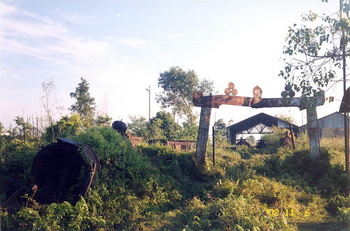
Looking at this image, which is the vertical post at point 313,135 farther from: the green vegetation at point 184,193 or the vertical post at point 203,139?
the vertical post at point 203,139

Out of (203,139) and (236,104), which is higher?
(236,104)

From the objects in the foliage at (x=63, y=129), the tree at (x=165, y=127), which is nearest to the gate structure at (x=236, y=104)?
the foliage at (x=63, y=129)

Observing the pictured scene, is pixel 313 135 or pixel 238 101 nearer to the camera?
pixel 313 135

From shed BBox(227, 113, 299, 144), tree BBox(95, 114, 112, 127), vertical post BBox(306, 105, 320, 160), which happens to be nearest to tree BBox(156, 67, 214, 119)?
shed BBox(227, 113, 299, 144)

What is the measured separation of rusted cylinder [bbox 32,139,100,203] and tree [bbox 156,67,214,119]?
94.0 feet

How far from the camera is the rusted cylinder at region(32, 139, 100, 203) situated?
995 centimetres

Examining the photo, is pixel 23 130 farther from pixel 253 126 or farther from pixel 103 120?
pixel 253 126

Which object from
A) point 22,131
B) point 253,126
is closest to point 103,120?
point 22,131

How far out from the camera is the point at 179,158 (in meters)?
15.0

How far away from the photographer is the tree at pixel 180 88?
38.8 metres

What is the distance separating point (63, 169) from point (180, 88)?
29.1 metres

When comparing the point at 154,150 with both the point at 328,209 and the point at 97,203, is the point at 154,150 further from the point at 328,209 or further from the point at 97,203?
the point at 328,209

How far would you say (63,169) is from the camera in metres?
10.7

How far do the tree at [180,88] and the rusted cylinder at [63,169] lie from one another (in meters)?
28.7
